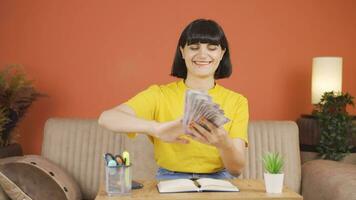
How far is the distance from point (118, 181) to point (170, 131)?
0.82 feet

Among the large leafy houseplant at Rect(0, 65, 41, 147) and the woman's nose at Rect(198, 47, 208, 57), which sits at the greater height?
the woman's nose at Rect(198, 47, 208, 57)

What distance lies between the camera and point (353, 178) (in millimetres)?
2068

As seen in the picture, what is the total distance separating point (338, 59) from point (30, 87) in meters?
1.94

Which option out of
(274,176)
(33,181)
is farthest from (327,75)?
(33,181)

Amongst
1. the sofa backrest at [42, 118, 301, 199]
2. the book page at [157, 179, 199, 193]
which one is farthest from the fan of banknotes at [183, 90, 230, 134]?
the sofa backrest at [42, 118, 301, 199]

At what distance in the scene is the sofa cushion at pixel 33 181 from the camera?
6.55 ft

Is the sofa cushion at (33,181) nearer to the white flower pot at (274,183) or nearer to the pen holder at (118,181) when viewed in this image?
the pen holder at (118,181)

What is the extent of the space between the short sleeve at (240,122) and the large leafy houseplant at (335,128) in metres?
1.02

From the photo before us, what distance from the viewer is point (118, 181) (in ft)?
4.50

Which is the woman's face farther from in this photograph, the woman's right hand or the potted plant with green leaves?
the potted plant with green leaves

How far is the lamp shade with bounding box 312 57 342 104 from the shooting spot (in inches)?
110

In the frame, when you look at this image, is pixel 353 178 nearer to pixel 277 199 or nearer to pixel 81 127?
pixel 277 199

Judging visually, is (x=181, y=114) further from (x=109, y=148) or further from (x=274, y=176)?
(x=109, y=148)

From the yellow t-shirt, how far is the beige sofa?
690 mm
